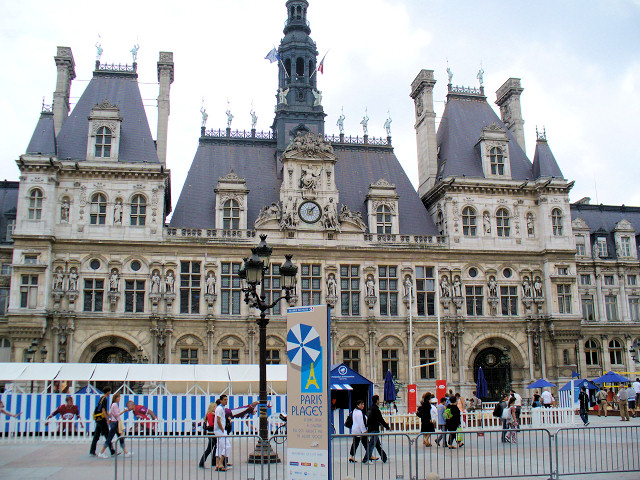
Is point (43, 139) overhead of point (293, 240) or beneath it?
overhead

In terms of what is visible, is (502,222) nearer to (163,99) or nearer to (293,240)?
(293,240)

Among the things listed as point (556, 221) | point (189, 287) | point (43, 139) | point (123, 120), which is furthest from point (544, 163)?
point (43, 139)

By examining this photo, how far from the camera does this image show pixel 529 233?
46.5m

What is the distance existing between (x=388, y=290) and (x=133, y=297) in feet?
51.8

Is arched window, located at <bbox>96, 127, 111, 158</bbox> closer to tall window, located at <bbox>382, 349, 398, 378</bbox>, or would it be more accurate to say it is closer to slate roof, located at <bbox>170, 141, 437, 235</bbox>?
slate roof, located at <bbox>170, 141, 437, 235</bbox>

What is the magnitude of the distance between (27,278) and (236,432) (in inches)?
764

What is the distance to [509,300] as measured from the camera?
147 ft

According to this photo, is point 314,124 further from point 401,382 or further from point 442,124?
→ point 401,382

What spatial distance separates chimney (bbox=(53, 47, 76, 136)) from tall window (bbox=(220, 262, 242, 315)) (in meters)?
15.8

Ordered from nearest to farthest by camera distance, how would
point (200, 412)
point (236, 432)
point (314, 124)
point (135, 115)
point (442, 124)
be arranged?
point (236, 432), point (200, 412), point (135, 115), point (314, 124), point (442, 124)

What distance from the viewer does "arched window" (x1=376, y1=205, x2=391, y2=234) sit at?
45031mm

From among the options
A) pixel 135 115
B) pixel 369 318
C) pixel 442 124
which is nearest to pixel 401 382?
pixel 369 318

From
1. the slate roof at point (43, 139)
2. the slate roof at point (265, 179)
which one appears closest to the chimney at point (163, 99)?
the slate roof at point (265, 179)

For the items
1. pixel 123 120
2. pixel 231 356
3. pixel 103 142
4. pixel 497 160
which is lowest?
pixel 231 356
